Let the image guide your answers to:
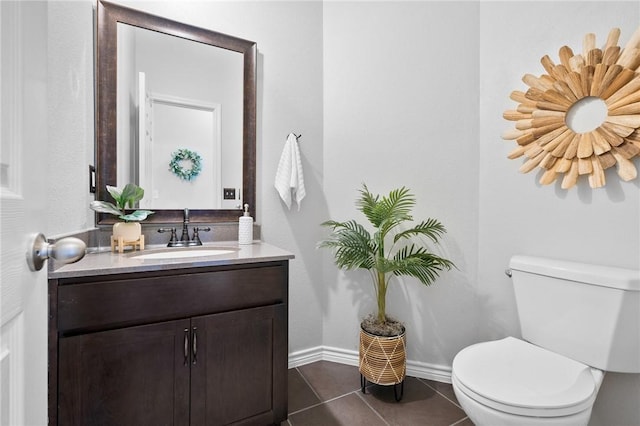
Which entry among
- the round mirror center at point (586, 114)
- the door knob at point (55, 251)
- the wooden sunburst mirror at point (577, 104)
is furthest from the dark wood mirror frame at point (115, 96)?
the round mirror center at point (586, 114)

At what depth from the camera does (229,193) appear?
6.01 feet

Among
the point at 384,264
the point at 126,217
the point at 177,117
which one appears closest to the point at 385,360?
the point at 384,264

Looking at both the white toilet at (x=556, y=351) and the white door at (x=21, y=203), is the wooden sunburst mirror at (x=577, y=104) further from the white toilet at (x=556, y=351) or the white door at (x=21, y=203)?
the white door at (x=21, y=203)

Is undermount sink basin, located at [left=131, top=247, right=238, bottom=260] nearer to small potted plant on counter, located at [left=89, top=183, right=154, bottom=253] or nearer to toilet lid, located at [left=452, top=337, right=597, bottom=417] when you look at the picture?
small potted plant on counter, located at [left=89, top=183, right=154, bottom=253]

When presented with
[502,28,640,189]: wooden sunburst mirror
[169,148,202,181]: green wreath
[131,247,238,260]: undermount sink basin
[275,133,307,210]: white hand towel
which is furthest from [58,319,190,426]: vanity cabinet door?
[502,28,640,189]: wooden sunburst mirror

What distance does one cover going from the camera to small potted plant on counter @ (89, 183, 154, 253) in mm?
1422

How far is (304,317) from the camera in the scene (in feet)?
6.79

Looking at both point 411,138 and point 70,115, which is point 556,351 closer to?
point 411,138

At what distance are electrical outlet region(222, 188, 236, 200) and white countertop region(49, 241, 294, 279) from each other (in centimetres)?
41

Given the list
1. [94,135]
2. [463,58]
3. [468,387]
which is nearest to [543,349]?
[468,387]

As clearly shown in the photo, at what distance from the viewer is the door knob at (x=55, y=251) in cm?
48

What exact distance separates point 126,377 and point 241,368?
1.43 ft

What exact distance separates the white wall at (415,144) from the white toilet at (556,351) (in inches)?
8.0

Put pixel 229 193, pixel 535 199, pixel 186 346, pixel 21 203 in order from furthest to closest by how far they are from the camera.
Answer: pixel 229 193 → pixel 535 199 → pixel 186 346 → pixel 21 203
